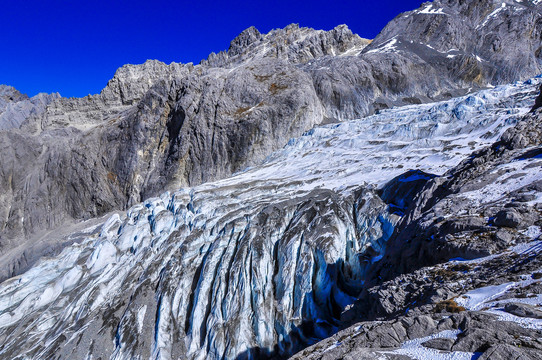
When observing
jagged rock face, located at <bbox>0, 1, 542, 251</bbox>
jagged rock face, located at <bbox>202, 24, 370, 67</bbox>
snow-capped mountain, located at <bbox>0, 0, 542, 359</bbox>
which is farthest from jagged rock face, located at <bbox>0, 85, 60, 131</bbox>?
jagged rock face, located at <bbox>202, 24, 370, 67</bbox>

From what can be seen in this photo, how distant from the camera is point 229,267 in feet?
90.6

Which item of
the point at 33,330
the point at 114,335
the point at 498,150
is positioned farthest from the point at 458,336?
the point at 33,330

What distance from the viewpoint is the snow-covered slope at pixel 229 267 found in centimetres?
2425

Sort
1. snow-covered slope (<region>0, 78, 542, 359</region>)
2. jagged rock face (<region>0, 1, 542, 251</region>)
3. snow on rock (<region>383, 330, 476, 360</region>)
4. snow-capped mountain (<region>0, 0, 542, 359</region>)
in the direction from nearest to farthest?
snow on rock (<region>383, 330, 476, 360</region>) < snow-capped mountain (<region>0, 0, 542, 359</region>) < snow-covered slope (<region>0, 78, 542, 359</region>) < jagged rock face (<region>0, 1, 542, 251</region>)

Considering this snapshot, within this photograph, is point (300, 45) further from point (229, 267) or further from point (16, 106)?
point (16, 106)

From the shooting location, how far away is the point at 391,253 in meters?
18.3

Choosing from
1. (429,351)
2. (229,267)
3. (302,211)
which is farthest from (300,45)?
(429,351)

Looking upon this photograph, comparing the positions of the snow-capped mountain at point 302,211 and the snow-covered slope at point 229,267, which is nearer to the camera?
the snow-capped mountain at point 302,211

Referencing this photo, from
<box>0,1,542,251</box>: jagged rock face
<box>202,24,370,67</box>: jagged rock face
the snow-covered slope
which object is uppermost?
<box>202,24,370,67</box>: jagged rock face

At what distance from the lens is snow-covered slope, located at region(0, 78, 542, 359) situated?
2425 cm

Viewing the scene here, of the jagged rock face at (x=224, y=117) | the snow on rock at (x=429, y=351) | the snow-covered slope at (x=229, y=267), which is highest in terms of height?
the jagged rock face at (x=224, y=117)

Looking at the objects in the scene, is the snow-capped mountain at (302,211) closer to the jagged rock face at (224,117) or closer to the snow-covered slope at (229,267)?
the snow-covered slope at (229,267)

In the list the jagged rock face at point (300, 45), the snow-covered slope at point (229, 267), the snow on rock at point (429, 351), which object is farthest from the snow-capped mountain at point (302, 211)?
the jagged rock face at point (300, 45)

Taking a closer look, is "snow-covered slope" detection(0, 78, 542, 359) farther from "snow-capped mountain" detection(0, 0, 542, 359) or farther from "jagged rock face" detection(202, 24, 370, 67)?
"jagged rock face" detection(202, 24, 370, 67)
